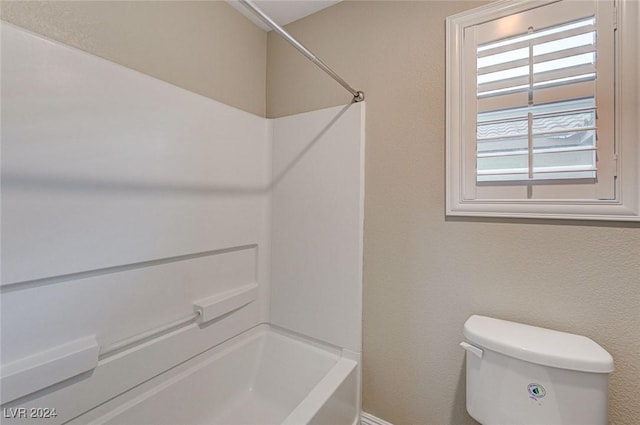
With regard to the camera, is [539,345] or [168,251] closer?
[539,345]

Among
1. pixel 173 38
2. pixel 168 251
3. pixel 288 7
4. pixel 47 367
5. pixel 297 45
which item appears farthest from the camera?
pixel 288 7

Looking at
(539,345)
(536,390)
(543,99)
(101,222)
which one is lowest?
(536,390)

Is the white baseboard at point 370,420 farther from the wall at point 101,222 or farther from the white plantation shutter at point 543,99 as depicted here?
the white plantation shutter at point 543,99

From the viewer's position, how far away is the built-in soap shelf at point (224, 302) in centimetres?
137

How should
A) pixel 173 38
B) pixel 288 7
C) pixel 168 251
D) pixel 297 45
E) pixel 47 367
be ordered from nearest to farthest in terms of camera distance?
pixel 47 367
pixel 297 45
pixel 168 251
pixel 173 38
pixel 288 7

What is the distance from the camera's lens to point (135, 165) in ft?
3.71

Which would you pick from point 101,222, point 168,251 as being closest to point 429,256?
point 168,251

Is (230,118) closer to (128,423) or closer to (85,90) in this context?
(85,90)

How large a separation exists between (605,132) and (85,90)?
187 cm

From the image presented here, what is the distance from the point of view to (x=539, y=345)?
926mm

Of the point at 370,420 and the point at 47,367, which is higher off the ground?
the point at 47,367

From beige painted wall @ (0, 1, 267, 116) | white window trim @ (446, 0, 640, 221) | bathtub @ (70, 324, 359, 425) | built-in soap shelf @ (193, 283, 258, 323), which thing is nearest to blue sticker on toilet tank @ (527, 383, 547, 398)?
white window trim @ (446, 0, 640, 221)

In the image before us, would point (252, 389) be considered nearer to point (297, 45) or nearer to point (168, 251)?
point (168, 251)

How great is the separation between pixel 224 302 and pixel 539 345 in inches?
55.0
